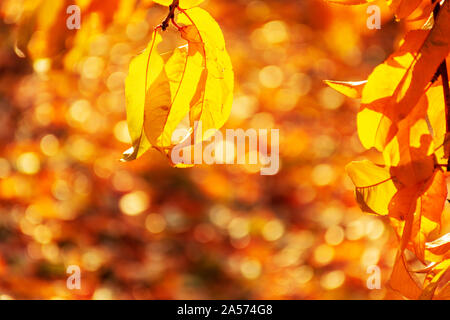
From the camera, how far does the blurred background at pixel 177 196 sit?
1.76m

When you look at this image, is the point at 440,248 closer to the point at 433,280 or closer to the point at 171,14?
the point at 433,280

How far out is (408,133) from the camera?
46 cm

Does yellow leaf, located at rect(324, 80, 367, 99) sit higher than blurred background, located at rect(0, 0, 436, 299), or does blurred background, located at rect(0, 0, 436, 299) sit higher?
blurred background, located at rect(0, 0, 436, 299)

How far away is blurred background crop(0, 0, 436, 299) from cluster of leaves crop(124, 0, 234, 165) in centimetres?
93

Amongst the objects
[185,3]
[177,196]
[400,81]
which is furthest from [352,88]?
[177,196]

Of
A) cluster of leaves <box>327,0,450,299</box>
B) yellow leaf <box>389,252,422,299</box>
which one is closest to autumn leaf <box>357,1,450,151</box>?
cluster of leaves <box>327,0,450,299</box>

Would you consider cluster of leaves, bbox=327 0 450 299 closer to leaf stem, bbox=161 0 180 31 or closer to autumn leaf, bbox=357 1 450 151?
autumn leaf, bbox=357 1 450 151

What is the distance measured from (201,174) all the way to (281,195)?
294mm

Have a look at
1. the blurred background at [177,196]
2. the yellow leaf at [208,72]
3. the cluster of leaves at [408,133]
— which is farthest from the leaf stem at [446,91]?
the blurred background at [177,196]

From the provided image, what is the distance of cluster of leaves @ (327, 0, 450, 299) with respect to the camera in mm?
447

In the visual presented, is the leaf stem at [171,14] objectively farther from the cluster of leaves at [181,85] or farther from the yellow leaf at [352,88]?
the yellow leaf at [352,88]

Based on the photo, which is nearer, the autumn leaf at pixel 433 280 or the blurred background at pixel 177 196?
the autumn leaf at pixel 433 280

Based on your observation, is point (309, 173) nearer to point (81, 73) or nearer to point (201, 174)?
point (201, 174)

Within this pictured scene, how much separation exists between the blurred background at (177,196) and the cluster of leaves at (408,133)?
3.37 ft
